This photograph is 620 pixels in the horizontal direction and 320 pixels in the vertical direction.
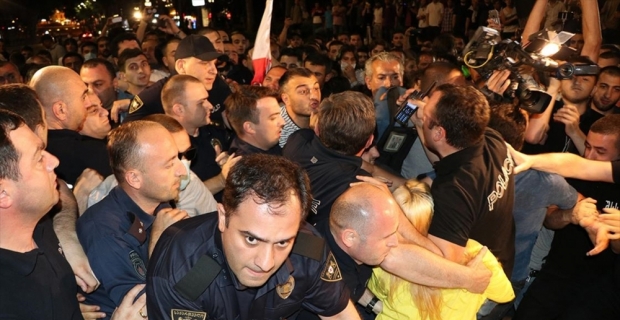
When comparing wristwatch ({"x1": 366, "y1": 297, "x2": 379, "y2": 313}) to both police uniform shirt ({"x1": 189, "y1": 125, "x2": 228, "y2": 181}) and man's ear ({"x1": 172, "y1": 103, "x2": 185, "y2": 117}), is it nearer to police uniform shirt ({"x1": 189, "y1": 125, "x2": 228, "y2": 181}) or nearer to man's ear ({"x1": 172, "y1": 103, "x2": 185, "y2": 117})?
police uniform shirt ({"x1": 189, "y1": 125, "x2": 228, "y2": 181})

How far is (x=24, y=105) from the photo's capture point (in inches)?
114

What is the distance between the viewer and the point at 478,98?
300 cm

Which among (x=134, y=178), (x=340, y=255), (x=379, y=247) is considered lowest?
(x=340, y=255)

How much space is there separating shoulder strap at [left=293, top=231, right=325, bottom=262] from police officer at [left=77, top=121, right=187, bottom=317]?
26.6 inches

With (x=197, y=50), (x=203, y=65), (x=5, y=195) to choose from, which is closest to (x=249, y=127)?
(x=203, y=65)

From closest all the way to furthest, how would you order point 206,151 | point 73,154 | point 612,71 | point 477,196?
point 477,196, point 73,154, point 206,151, point 612,71

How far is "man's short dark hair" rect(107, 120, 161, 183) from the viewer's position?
2.75 meters

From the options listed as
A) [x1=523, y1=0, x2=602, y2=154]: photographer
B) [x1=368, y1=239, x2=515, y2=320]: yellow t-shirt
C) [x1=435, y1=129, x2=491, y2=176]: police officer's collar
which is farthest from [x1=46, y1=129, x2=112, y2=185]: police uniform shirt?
[x1=523, y1=0, x2=602, y2=154]: photographer

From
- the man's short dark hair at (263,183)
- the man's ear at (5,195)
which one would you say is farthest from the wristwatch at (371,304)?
the man's ear at (5,195)

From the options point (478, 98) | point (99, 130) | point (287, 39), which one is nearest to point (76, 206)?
point (99, 130)

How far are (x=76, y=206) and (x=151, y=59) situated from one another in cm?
543

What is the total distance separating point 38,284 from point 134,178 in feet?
2.58

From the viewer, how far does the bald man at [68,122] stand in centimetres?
339

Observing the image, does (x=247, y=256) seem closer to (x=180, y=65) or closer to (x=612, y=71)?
(x=180, y=65)
